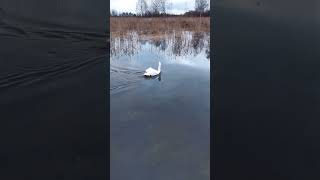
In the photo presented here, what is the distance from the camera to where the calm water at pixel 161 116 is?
1474 mm

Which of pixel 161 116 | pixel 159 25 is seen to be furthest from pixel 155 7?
pixel 161 116

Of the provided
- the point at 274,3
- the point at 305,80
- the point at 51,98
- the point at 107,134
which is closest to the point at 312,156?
the point at 305,80

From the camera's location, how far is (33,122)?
2.27ft

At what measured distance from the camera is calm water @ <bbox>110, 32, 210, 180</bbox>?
1.47 metres

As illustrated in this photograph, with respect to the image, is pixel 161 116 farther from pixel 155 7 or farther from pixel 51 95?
pixel 155 7

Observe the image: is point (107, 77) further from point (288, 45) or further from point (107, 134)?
point (288, 45)

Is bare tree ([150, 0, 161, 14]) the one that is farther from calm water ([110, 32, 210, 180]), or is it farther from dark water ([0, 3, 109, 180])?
dark water ([0, 3, 109, 180])

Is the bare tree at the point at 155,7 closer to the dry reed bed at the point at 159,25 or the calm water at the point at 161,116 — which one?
the dry reed bed at the point at 159,25

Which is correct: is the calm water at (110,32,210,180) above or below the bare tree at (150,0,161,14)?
below

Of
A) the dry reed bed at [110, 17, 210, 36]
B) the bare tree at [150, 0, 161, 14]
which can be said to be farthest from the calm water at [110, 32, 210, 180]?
the bare tree at [150, 0, 161, 14]

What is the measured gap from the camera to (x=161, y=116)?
A: 570cm

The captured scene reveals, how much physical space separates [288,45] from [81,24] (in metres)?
0.48

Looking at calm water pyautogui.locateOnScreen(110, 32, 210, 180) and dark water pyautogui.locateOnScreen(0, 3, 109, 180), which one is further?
calm water pyautogui.locateOnScreen(110, 32, 210, 180)

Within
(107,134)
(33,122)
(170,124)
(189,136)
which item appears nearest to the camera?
(33,122)
